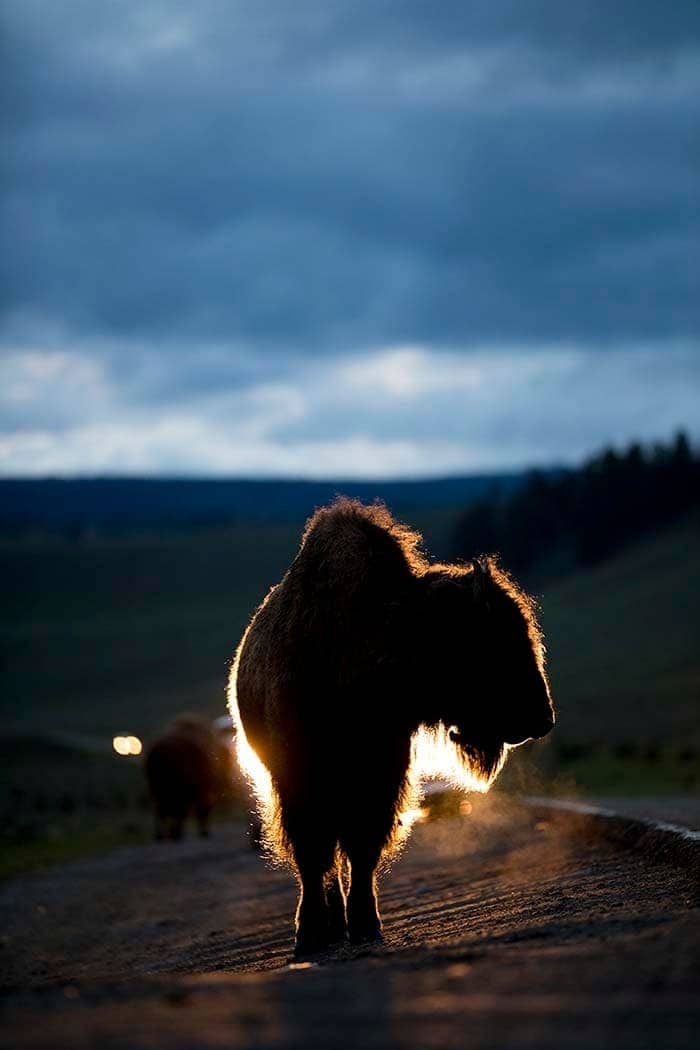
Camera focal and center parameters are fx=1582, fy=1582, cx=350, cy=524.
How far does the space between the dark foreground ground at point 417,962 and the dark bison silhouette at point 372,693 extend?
0.62 meters

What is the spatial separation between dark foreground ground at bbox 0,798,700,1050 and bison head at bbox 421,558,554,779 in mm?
1041

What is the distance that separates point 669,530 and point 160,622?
42.9 m

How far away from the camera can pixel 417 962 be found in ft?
18.1

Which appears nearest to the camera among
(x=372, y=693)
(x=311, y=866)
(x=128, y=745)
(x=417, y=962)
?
(x=417, y=962)

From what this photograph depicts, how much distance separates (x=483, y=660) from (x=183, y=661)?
356 feet

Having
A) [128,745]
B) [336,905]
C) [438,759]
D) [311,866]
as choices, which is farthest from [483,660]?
[128,745]

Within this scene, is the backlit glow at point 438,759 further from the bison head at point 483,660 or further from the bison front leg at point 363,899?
the bison front leg at point 363,899

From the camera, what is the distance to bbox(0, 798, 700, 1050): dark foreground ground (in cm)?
405

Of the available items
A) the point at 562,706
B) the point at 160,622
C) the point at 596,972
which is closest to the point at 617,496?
the point at 160,622

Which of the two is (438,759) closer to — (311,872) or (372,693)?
(372,693)

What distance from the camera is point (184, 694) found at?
100438mm

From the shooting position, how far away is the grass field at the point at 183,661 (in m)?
38.7

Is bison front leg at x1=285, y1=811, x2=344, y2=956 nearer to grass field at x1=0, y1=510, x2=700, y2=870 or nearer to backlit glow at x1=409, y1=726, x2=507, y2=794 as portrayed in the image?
backlit glow at x1=409, y1=726, x2=507, y2=794

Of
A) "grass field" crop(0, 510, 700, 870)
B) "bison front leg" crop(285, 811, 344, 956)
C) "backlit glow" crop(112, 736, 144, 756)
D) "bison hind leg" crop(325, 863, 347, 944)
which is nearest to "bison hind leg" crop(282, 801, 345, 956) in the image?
"bison front leg" crop(285, 811, 344, 956)
